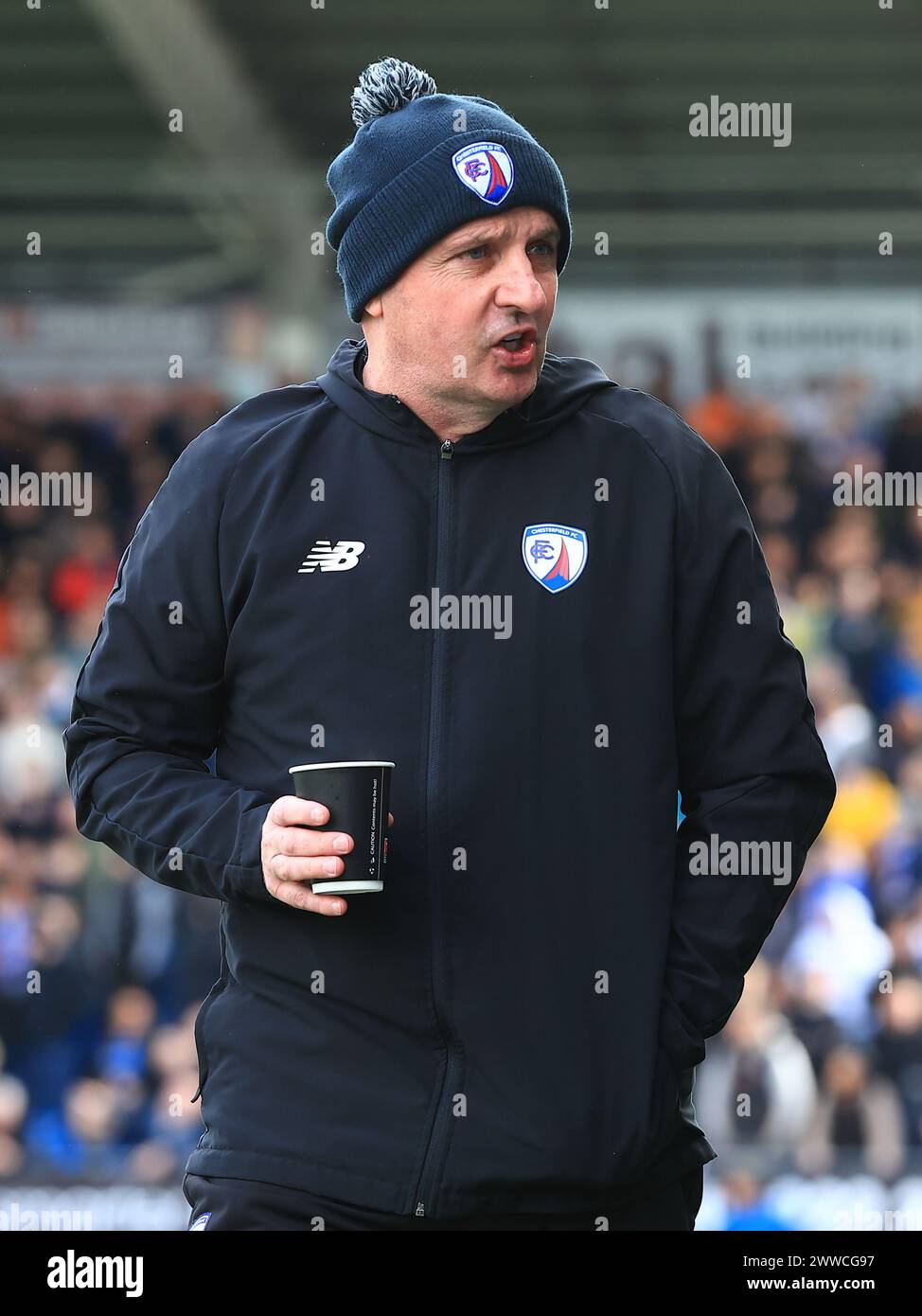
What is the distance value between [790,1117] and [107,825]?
3.97 meters

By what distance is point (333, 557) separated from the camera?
173cm

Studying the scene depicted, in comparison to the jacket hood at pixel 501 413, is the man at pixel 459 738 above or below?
below

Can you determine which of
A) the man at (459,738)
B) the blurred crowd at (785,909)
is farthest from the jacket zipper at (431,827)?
the blurred crowd at (785,909)

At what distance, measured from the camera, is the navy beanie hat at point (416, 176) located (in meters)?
1.76

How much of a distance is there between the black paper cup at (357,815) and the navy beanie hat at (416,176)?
1.79 ft

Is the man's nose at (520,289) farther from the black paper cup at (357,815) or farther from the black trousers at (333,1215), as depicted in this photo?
the black trousers at (333,1215)

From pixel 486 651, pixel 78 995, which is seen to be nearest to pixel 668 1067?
pixel 486 651

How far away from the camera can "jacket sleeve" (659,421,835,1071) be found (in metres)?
1.72

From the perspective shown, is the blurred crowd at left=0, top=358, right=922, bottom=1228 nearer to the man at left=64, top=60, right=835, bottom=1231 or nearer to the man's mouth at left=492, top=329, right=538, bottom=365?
the man at left=64, top=60, right=835, bottom=1231

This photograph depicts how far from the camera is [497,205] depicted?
1.75 meters

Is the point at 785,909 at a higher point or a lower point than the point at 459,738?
lower

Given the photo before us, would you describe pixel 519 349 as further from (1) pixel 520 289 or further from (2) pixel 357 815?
(2) pixel 357 815

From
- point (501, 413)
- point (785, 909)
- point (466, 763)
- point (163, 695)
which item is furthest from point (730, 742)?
point (785, 909)

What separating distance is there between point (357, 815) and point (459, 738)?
0.50ft
